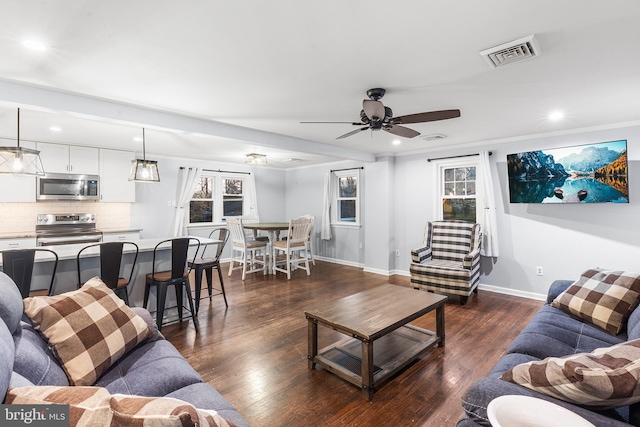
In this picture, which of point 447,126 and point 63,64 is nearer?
point 63,64

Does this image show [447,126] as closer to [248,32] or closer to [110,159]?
[248,32]

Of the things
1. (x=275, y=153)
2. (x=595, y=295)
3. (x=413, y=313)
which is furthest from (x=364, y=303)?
(x=275, y=153)

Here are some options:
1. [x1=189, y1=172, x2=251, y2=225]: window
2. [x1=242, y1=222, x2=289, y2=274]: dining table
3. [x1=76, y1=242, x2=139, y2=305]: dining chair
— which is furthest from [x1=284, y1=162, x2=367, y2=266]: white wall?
[x1=76, y1=242, x2=139, y2=305]: dining chair

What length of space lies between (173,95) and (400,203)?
4.26 metres

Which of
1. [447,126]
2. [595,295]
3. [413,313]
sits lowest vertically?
[413,313]

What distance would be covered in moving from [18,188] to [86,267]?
9.26 feet

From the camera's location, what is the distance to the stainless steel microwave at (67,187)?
466 cm

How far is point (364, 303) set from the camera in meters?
2.75

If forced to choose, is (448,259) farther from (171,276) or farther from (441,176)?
(171,276)

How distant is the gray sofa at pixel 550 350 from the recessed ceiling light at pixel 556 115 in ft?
6.05

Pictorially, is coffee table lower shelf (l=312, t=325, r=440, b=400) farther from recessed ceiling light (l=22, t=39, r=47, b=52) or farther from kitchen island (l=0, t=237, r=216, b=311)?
recessed ceiling light (l=22, t=39, r=47, b=52)

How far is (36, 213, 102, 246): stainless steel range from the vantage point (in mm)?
4660

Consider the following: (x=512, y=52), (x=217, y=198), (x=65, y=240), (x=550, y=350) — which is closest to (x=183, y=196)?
(x=217, y=198)

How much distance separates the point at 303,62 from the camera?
7.13ft
